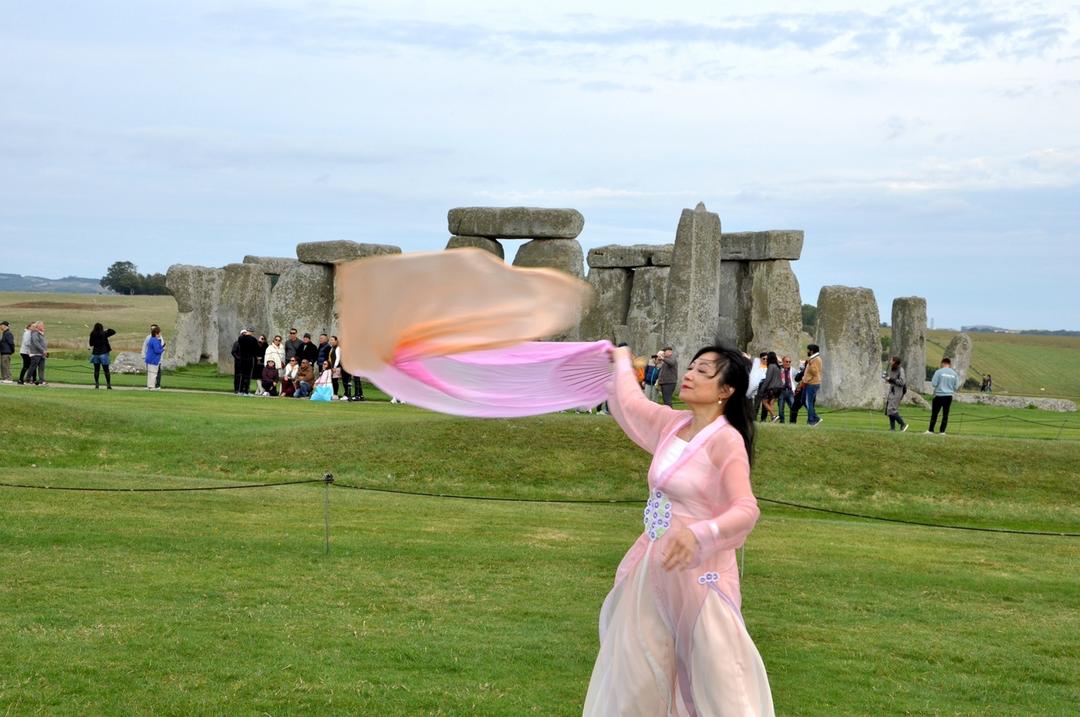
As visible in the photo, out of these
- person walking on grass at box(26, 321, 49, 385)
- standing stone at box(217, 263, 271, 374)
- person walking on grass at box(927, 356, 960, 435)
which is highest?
standing stone at box(217, 263, 271, 374)

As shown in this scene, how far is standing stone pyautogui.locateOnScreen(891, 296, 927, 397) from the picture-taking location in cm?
4334

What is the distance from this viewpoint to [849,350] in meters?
36.9

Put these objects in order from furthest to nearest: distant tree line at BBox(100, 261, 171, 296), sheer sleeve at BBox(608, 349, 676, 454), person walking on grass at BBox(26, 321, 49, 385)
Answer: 1. distant tree line at BBox(100, 261, 171, 296)
2. person walking on grass at BBox(26, 321, 49, 385)
3. sheer sleeve at BBox(608, 349, 676, 454)

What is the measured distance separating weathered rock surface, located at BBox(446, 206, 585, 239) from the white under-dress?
109 ft

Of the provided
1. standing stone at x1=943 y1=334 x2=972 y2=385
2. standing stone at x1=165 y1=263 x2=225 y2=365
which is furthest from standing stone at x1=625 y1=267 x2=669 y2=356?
standing stone at x1=165 y1=263 x2=225 y2=365

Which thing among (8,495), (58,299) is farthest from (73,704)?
(58,299)

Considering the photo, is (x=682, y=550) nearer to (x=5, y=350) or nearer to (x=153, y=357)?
(x=153, y=357)

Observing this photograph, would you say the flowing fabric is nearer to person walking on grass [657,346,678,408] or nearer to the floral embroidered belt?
the floral embroidered belt

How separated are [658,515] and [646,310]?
124 ft

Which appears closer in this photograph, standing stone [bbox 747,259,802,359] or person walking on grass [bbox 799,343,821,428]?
person walking on grass [bbox 799,343,821,428]

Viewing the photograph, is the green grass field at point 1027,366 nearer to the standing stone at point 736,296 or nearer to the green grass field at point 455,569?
the standing stone at point 736,296

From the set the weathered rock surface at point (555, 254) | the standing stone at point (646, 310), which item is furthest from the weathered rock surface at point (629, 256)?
the weathered rock surface at point (555, 254)

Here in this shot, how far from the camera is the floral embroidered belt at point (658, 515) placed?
7207 mm

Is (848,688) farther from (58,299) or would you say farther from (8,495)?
(58,299)
